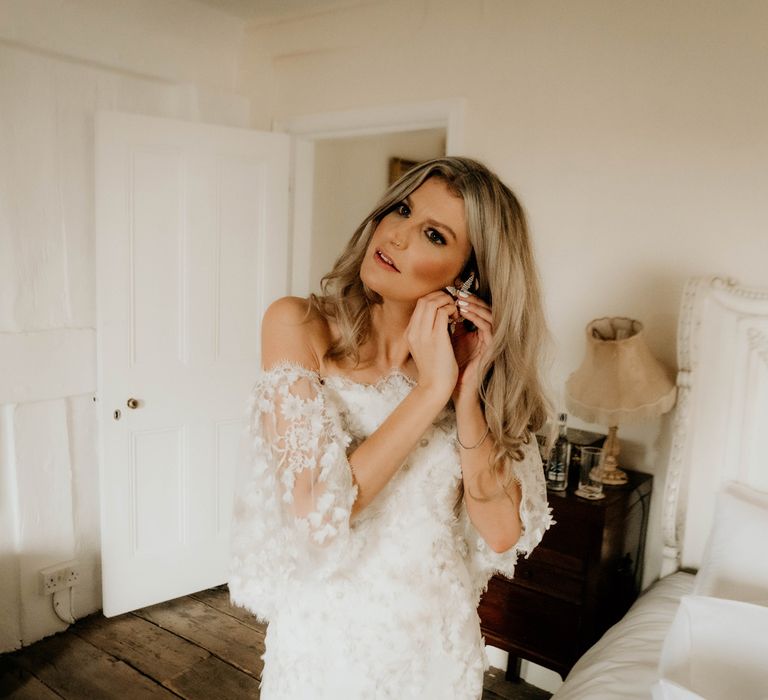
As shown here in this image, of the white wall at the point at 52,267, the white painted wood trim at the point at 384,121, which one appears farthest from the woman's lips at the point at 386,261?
the white wall at the point at 52,267

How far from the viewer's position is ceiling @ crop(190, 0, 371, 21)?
10.1ft

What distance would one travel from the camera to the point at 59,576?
2.84 meters

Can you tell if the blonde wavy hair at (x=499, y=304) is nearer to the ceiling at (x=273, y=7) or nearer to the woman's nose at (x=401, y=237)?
the woman's nose at (x=401, y=237)

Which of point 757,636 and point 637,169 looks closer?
point 757,636

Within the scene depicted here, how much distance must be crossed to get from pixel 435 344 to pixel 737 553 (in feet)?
3.96

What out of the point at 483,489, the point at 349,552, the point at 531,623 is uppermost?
the point at 483,489

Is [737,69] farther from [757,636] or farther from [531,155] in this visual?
[757,636]

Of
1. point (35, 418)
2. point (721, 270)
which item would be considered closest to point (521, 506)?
point (721, 270)

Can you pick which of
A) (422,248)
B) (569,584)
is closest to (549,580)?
(569,584)

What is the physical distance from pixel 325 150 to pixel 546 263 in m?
1.79

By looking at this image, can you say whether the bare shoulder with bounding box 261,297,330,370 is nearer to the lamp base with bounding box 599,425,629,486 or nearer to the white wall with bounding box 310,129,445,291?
the lamp base with bounding box 599,425,629,486

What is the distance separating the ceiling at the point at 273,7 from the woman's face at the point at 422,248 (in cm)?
209

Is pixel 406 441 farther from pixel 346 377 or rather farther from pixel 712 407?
pixel 712 407

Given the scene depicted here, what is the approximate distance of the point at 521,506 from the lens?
4.48 ft
